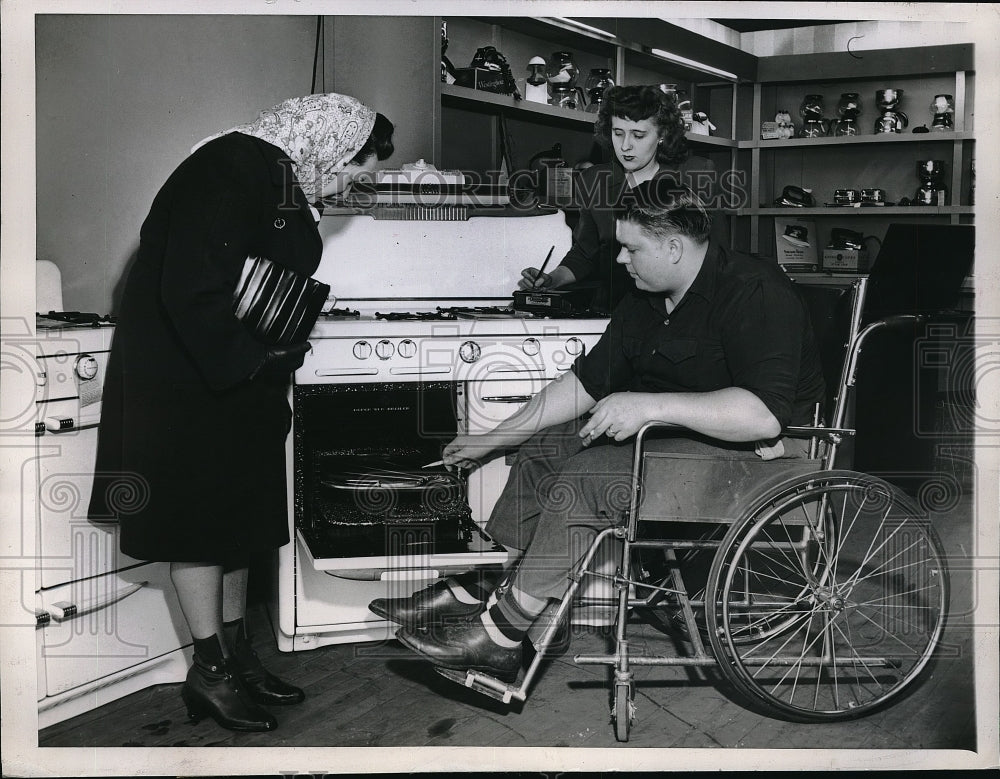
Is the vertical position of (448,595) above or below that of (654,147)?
below

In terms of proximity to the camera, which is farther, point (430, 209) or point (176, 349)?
point (430, 209)

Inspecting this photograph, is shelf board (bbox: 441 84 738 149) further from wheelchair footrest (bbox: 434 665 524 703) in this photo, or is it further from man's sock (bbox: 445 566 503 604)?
wheelchair footrest (bbox: 434 665 524 703)

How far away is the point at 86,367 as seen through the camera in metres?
2.14

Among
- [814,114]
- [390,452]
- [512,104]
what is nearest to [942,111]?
[814,114]

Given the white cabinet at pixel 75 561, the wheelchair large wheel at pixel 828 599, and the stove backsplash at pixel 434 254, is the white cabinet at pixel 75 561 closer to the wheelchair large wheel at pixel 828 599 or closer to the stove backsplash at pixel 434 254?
the stove backsplash at pixel 434 254

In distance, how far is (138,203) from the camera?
8.69ft

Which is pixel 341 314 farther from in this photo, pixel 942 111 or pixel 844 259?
pixel 942 111

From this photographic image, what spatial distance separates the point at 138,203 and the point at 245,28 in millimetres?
661

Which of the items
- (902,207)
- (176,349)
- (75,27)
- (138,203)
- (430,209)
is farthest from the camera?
(902,207)

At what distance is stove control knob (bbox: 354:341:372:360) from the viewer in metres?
2.55

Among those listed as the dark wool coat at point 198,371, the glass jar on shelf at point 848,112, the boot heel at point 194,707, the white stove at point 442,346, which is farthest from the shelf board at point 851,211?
the boot heel at point 194,707

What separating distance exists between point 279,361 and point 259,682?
854 millimetres

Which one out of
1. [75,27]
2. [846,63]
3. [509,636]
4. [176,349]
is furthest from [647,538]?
[846,63]

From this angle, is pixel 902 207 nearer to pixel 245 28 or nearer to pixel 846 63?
pixel 846 63
